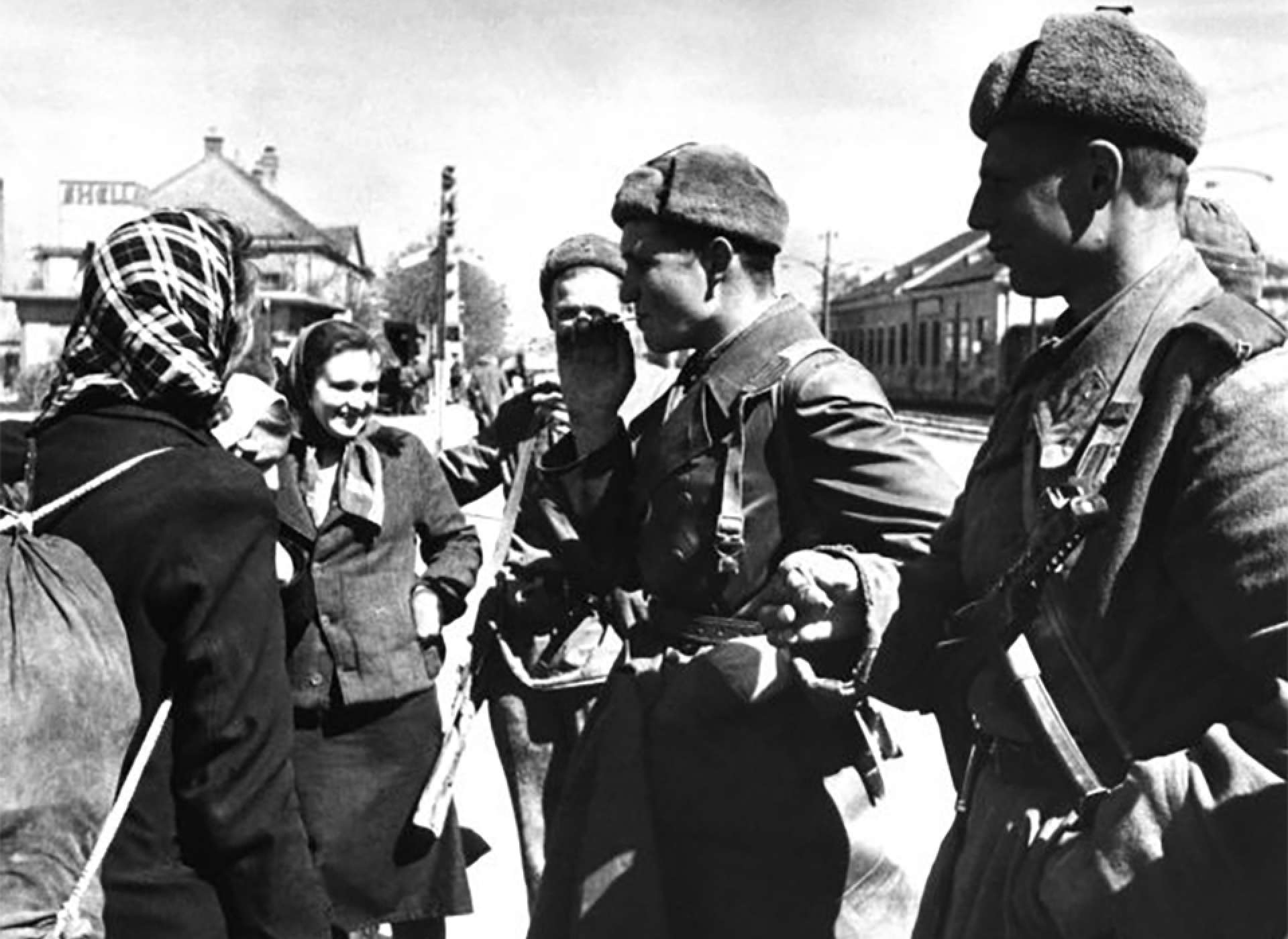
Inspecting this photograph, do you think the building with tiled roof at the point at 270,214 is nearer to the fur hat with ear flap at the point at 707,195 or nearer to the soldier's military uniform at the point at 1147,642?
the fur hat with ear flap at the point at 707,195

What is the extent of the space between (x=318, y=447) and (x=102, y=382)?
1932 millimetres

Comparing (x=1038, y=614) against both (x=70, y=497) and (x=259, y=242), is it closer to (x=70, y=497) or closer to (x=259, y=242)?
(x=70, y=497)

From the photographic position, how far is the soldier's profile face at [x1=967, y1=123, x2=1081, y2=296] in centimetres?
210

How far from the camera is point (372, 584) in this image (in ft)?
13.9

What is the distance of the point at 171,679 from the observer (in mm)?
2363

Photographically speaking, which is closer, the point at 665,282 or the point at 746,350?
the point at 746,350

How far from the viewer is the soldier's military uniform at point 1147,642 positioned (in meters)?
1.68

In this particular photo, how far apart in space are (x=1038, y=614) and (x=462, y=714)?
257 cm

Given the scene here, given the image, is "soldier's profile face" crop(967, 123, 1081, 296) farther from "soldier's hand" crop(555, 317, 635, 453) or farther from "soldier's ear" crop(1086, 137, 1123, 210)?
"soldier's hand" crop(555, 317, 635, 453)

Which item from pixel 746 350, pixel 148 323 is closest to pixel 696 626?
pixel 746 350

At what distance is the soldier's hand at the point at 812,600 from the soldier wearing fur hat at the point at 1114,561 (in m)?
0.12

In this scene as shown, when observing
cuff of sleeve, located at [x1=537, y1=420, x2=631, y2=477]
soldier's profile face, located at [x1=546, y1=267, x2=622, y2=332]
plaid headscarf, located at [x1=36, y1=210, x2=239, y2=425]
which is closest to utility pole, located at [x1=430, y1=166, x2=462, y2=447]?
soldier's profile face, located at [x1=546, y1=267, x2=622, y2=332]

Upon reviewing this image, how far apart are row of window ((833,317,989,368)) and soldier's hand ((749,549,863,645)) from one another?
60493 millimetres

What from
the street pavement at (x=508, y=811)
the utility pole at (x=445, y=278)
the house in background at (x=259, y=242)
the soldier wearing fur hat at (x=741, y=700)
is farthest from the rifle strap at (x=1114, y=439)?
the house in background at (x=259, y=242)
